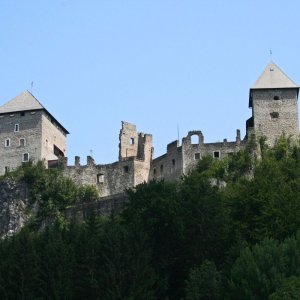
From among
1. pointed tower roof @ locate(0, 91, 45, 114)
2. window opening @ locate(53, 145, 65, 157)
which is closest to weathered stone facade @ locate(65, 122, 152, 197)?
window opening @ locate(53, 145, 65, 157)

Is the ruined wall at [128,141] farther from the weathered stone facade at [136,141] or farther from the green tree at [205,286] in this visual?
the green tree at [205,286]

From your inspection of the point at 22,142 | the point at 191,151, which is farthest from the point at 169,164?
the point at 22,142

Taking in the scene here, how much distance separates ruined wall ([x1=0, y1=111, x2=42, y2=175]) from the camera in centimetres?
6594

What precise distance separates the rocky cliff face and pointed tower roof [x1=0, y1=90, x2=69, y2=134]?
7.07m

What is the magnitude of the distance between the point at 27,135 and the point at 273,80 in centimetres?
1764

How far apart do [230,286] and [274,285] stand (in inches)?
71.9

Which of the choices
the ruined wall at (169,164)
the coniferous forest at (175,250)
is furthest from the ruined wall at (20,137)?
the coniferous forest at (175,250)

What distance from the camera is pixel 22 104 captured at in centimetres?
6888

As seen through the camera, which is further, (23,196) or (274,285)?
(23,196)

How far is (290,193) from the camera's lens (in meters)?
44.5

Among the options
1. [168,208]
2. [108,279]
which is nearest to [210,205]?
[168,208]

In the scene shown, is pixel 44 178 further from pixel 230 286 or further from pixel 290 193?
pixel 230 286

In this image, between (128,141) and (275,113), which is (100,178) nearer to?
(128,141)

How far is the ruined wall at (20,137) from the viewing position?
6594cm
